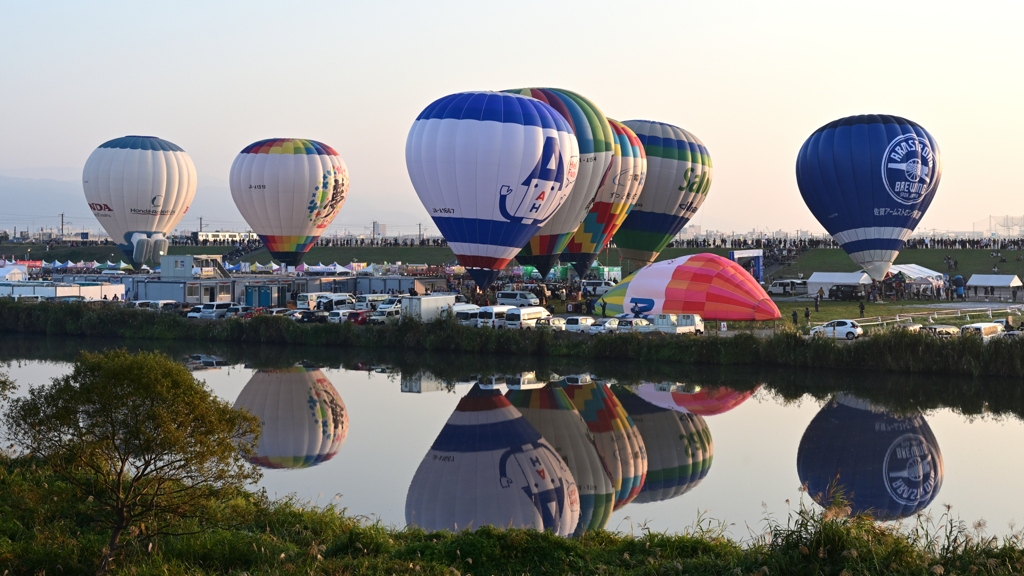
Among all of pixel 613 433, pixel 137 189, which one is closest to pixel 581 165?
pixel 613 433

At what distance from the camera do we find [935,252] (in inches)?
2237

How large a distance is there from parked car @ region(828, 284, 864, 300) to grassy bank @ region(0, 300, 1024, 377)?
1613 centimetres

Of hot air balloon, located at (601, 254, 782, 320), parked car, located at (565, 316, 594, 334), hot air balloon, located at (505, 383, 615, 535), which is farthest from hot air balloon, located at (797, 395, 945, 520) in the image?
parked car, located at (565, 316, 594, 334)

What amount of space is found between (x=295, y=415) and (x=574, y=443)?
6743 millimetres

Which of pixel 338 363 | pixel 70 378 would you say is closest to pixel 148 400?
pixel 70 378

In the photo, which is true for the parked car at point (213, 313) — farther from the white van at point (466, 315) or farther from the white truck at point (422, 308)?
the white van at point (466, 315)

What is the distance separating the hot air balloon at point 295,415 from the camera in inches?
703

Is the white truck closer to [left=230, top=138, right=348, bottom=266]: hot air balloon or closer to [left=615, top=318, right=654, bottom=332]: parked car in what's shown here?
[left=615, top=318, right=654, bottom=332]: parked car

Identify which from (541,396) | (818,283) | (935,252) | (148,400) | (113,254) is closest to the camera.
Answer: (148,400)

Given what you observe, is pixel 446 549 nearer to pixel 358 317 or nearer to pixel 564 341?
pixel 564 341

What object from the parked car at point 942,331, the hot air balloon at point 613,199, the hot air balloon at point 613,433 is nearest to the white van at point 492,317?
the hot air balloon at point 613,433

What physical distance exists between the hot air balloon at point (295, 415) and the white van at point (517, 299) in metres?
12.2

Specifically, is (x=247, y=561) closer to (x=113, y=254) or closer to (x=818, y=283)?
(x=818, y=283)

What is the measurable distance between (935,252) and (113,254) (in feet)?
232
